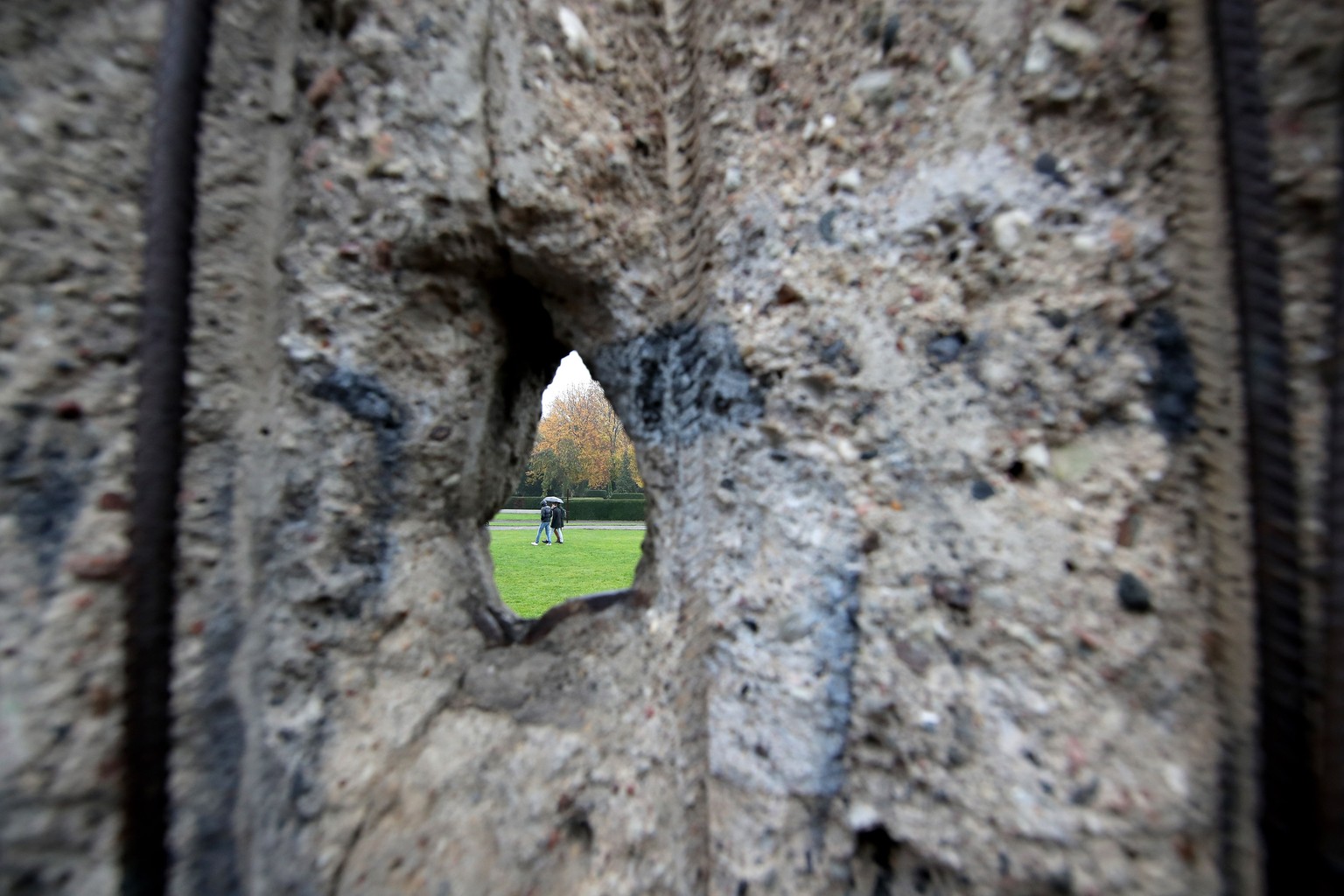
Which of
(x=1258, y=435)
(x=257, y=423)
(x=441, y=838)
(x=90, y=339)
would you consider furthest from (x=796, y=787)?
(x=90, y=339)

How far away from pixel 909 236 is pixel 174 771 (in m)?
1.03

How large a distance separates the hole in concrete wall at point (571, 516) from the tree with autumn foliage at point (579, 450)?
0.10 feet

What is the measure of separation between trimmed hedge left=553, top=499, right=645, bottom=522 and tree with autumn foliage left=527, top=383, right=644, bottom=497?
2457mm

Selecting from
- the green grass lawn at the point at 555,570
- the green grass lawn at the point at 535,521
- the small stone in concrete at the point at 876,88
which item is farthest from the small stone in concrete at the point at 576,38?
the green grass lawn at the point at 535,521

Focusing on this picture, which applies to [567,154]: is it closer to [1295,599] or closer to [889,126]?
[889,126]

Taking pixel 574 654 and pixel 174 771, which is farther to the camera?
pixel 574 654

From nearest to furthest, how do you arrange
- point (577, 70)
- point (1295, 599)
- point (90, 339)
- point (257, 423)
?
point (1295, 599) < point (90, 339) < point (257, 423) < point (577, 70)

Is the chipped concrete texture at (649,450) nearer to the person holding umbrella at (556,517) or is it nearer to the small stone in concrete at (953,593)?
the small stone in concrete at (953,593)

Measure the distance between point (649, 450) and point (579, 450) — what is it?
19200mm

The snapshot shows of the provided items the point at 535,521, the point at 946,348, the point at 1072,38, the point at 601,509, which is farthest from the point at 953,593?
the point at 601,509

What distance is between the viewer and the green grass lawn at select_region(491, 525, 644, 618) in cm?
368

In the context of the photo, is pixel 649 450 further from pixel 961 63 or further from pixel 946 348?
pixel 961 63

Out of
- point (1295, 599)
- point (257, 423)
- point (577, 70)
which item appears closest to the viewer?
point (1295, 599)

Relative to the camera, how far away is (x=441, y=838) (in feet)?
2.41
